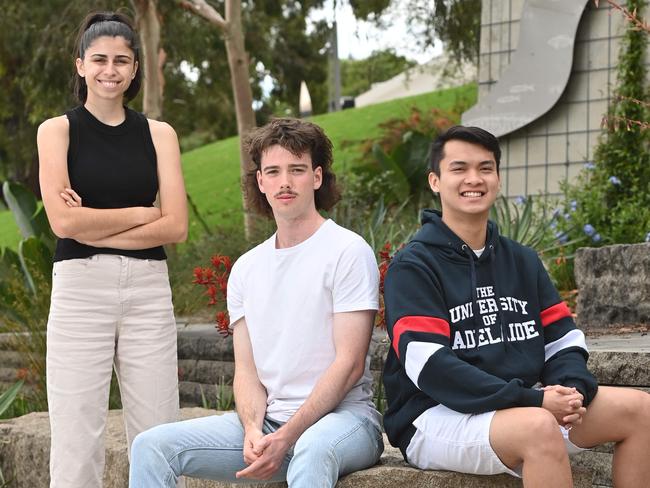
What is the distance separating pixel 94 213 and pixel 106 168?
0.16 metres

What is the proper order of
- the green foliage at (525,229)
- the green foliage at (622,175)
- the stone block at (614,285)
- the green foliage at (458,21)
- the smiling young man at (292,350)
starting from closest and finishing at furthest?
the smiling young man at (292,350) → the stone block at (614,285) → the green foliage at (525,229) → the green foliage at (622,175) → the green foliage at (458,21)

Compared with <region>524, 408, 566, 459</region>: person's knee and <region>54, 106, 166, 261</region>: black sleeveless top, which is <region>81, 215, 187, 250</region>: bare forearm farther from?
Answer: <region>524, 408, 566, 459</region>: person's knee

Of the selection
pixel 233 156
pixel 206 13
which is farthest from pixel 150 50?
pixel 233 156

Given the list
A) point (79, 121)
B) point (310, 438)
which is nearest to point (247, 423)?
point (310, 438)

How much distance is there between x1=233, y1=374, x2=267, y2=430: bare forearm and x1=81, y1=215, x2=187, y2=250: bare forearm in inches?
20.9

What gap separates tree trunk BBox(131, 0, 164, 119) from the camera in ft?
34.9

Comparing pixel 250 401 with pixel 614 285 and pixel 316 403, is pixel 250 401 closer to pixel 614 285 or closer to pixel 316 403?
pixel 316 403

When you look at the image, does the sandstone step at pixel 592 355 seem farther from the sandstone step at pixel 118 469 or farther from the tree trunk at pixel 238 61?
the tree trunk at pixel 238 61

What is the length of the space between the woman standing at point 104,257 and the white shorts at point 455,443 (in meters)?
0.94

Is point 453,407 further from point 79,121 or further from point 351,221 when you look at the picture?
point 351,221

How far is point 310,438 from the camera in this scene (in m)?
2.86

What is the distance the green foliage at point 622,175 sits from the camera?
24.1 ft

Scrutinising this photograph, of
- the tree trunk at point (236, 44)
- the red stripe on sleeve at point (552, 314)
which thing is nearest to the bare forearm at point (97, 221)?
the red stripe on sleeve at point (552, 314)

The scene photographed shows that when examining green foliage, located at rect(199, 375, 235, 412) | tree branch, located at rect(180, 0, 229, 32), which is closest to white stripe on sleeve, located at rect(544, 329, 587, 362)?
green foliage, located at rect(199, 375, 235, 412)
